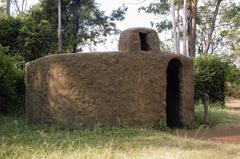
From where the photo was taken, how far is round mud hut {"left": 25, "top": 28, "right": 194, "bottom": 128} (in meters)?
12.7

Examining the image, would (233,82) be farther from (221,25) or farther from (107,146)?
(107,146)

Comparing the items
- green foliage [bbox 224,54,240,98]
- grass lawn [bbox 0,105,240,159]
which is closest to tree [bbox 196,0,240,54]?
green foliage [bbox 224,54,240,98]

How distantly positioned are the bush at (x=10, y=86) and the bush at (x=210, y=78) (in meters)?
8.01

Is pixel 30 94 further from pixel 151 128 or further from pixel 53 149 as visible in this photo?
pixel 53 149

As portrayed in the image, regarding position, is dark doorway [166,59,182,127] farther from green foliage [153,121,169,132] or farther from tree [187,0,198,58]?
tree [187,0,198,58]

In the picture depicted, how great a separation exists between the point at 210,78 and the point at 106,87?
409 inches

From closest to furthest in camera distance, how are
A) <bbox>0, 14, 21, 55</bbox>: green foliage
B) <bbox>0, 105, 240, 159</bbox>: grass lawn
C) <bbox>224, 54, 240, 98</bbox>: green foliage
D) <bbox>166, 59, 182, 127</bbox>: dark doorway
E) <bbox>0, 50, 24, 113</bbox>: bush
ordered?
<bbox>0, 105, 240, 159</bbox>: grass lawn → <bbox>166, 59, 182, 127</bbox>: dark doorway → <bbox>0, 50, 24, 113</bbox>: bush → <bbox>0, 14, 21, 55</bbox>: green foliage → <bbox>224, 54, 240, 98</bbox>: green foliage

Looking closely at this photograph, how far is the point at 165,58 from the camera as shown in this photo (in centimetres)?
1355

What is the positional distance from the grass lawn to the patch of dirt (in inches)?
56.5

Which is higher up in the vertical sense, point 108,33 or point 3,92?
point 108,33

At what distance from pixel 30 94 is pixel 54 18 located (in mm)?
16833

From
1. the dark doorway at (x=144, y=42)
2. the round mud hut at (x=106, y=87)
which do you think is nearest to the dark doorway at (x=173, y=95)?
the dark doorway at (x=144, y=42)

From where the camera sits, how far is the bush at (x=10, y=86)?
17.8m

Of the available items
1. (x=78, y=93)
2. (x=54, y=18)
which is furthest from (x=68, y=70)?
(x=54, y=18)
